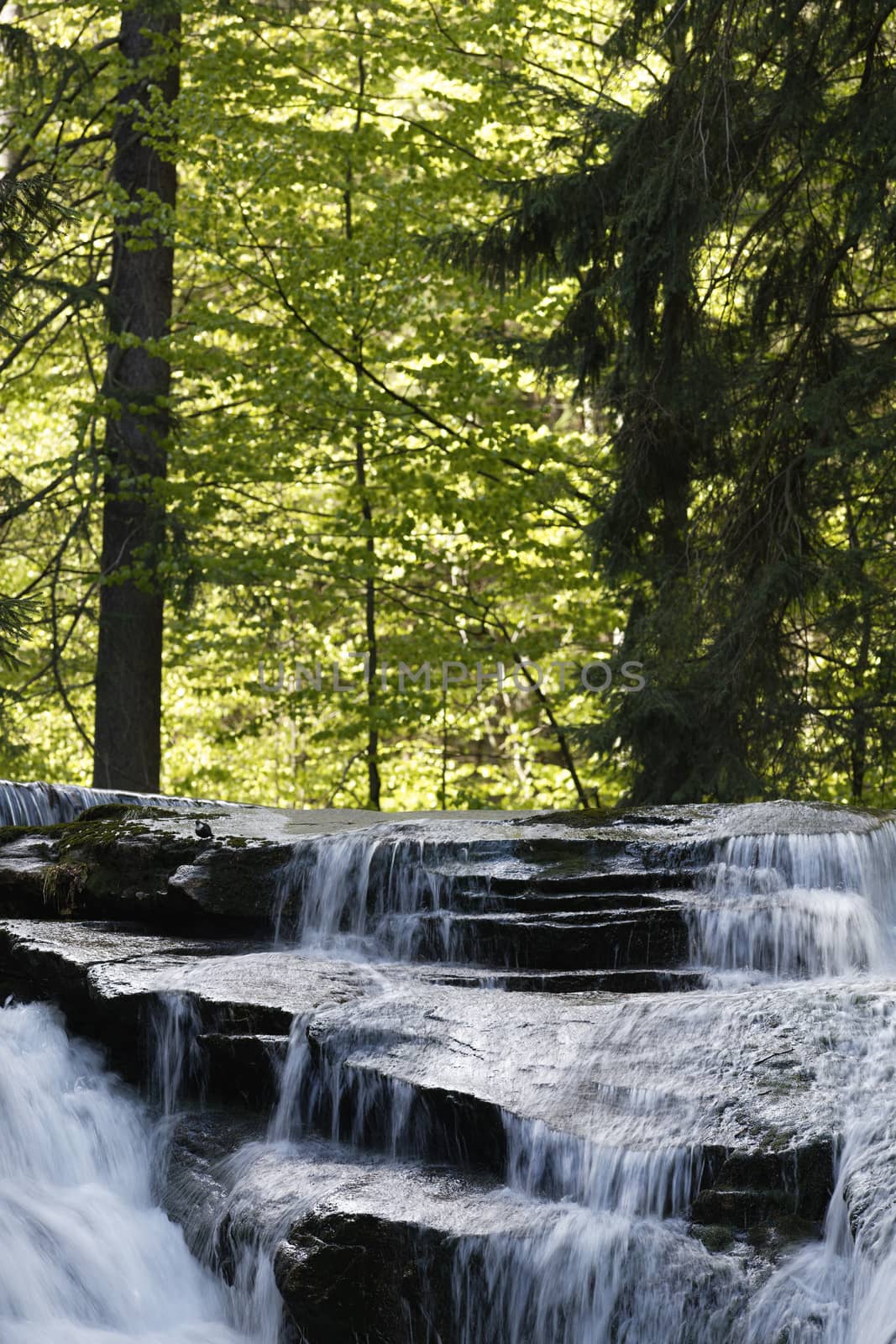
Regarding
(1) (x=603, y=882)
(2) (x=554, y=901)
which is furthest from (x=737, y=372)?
(2) (x=554, y=901)

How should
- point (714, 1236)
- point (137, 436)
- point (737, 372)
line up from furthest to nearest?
point (137, 436) < point (737, 372) < point (714, 1236)

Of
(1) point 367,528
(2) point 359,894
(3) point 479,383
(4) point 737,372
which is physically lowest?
(2) point 359,894

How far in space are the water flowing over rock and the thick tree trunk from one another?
18.3ft

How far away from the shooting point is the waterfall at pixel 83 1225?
4.55m

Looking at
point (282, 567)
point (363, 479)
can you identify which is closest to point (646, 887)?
point (282, 567)

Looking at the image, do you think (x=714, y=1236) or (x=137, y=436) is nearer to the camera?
(x=714, y=1236)

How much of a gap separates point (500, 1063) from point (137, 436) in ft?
32.7

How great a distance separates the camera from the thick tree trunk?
12.5 metres

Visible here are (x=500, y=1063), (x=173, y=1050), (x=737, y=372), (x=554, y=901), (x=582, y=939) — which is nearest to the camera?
(x=500, y=1063)

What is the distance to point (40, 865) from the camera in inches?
289

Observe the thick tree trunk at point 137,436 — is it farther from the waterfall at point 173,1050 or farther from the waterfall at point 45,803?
the waterfall at point 173,1050

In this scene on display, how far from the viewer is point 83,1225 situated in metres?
4.95

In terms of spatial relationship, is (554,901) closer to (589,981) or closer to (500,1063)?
(589,981)

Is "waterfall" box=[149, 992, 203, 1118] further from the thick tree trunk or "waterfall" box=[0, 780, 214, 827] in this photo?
the thick tree trunk
